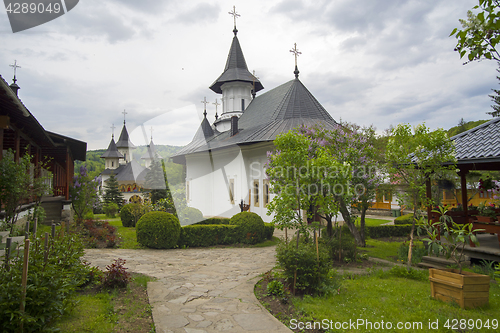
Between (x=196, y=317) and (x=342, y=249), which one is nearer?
(x=196, y=317)

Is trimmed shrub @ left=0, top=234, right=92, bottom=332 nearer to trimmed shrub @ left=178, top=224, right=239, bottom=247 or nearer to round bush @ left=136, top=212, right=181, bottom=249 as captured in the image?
round bush @ left=136, top=212, right=181, bottom=249

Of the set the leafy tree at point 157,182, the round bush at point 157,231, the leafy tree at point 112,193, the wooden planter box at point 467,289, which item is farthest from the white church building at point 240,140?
the wooden planter box at point 467,289

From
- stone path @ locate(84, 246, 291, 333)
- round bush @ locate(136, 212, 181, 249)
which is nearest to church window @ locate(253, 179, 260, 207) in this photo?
stone path @ locate(84, 246, 291, 333)

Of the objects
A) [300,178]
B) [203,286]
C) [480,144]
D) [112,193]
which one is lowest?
[203,286]

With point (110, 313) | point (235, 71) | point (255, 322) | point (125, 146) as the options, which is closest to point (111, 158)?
point (125, 146)

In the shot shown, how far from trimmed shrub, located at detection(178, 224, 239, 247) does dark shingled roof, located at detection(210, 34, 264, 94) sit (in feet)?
52.4

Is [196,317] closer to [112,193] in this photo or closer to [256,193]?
[256,193]

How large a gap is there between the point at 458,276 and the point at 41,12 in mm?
8041

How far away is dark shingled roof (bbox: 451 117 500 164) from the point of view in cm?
613

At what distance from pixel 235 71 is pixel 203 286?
69.1 ft

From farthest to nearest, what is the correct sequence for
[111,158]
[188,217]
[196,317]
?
[111,158]
[188,217]
[196,317]

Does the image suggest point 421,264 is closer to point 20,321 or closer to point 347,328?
point 347,328

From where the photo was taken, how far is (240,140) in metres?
16.3

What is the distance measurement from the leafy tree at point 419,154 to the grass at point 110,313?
538 cm
